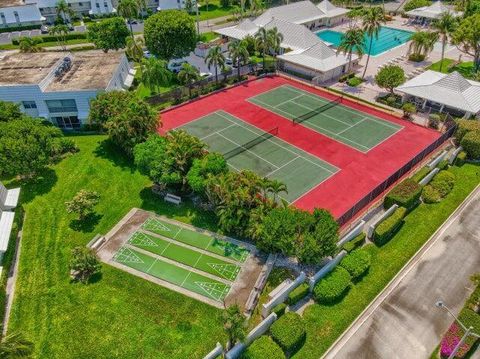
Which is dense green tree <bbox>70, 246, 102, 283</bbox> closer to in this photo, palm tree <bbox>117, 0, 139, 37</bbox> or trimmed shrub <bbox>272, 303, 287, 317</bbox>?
trimmed shrub <bbox>272, 303, 287, 317</bbox>

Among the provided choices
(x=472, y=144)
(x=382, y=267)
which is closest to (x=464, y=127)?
(x=472, y=144)

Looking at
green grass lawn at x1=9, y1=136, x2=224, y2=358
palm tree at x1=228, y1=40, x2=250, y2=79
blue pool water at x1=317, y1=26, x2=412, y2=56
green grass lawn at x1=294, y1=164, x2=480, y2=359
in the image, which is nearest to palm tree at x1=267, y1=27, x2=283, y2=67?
palm tree at x1=228, y1=40, x2=250, y2=79

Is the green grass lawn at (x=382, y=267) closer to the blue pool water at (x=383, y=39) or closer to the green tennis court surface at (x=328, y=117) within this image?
the green tennis court surface at (x=328, y=117)

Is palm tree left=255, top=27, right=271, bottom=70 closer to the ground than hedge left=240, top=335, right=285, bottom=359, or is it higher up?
higher up

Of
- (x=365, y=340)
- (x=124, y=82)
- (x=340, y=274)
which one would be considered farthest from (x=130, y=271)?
(x=124, y=82)

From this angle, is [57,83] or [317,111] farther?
[317,111]

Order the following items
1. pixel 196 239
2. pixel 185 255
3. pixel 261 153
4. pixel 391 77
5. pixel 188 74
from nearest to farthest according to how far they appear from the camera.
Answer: pixel 185 255, pixel 196 239, pixel 261 153, pixel 391 77, pixel 188 74

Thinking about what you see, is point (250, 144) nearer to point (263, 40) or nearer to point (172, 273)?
point (172, 273)
